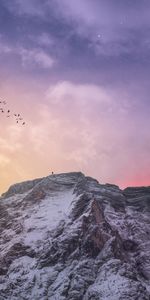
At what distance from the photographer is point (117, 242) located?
188250 mm

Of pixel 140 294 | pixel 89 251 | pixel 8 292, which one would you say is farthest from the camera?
pixel 89 251

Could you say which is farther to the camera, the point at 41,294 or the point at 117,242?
the point at 117,242

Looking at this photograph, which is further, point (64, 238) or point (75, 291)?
point (64, 238)

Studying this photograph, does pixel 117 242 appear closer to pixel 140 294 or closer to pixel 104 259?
pixel 104 259

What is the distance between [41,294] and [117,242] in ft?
119

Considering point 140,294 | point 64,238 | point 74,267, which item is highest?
point 64,238

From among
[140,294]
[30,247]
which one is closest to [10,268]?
[30,247]

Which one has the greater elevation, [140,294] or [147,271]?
[147,271]

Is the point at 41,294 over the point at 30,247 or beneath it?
beneath

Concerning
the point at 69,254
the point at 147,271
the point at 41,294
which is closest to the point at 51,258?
the point at 69,254

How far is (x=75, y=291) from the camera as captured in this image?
536 ft

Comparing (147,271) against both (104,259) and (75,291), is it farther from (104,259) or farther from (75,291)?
(75,291)

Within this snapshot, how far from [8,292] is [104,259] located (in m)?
33.7

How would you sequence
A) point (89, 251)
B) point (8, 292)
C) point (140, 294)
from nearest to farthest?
point (140, 294), point (8, 292), point (89, 251)
